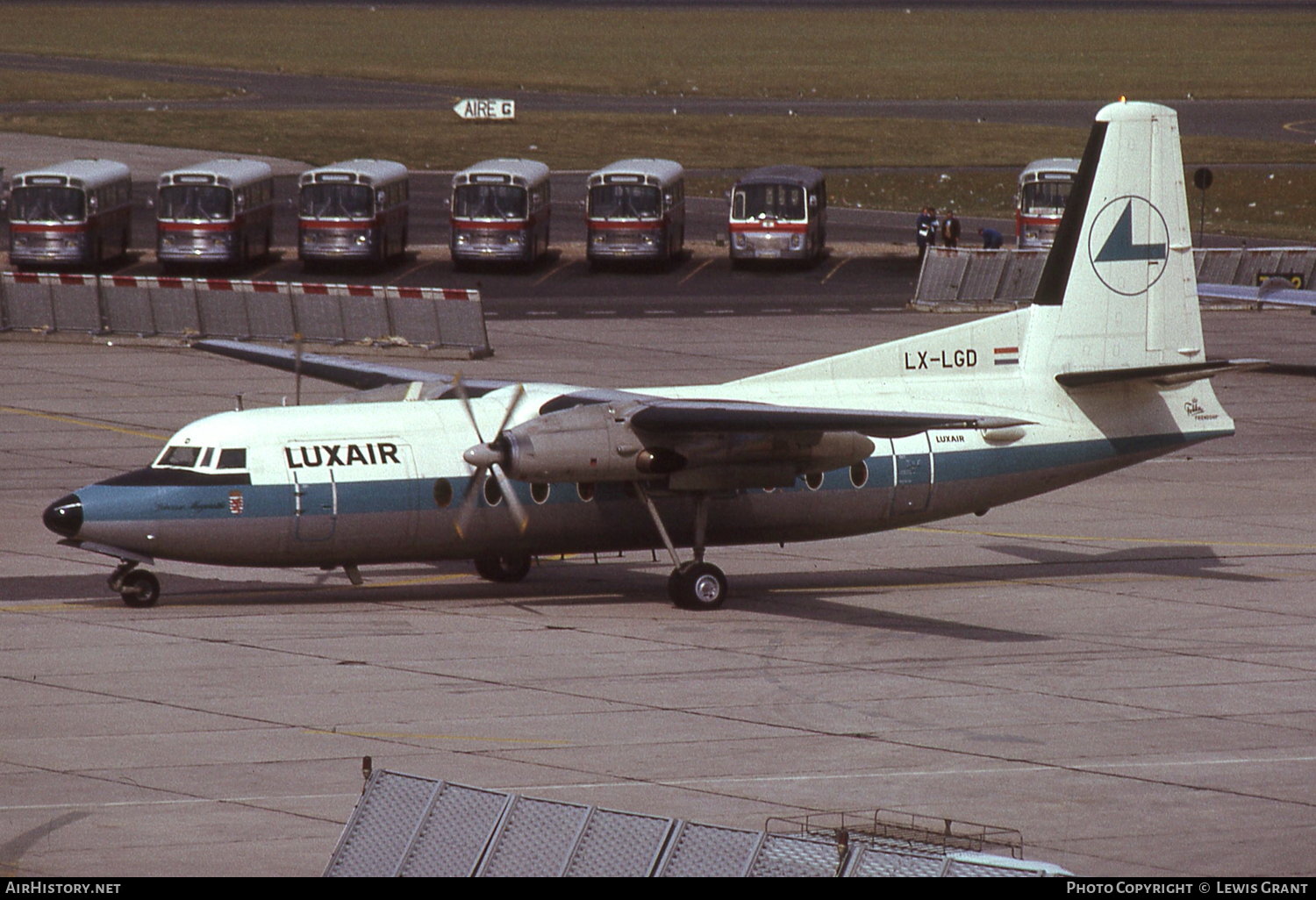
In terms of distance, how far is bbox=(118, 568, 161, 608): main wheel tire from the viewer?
93.4 ft

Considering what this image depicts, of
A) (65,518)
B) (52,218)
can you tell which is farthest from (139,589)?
(52,218)

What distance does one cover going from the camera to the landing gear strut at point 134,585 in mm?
28438

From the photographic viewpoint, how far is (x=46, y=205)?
66000mm

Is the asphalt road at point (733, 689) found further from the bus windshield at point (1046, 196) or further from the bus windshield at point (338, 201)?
the bus windshield at point (1046, 196)

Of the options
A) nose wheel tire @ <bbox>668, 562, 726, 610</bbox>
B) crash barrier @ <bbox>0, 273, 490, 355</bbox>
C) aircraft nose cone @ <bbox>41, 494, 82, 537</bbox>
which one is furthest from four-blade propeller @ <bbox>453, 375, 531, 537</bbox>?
crash barrier @ <bbox>0, 273, 490, 355</bbox>

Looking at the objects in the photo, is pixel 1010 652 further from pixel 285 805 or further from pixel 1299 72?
pixel 1299 72

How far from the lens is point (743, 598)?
30.5 meters

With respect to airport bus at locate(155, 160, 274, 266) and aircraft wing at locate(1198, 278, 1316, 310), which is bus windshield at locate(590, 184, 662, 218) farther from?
aircraft wing at locate(1198, 278, 1316, 310)

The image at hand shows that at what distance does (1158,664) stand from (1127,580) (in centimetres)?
578

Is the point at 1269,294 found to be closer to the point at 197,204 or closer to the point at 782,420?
the point at 782,420

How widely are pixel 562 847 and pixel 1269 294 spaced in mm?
45660

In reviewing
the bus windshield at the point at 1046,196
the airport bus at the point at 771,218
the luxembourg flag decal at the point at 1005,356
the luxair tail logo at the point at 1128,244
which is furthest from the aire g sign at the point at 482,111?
the luxembourg flag decal at the point at 1005,356

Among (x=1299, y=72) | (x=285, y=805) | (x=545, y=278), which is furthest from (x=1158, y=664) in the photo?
(x=1299, y=72)

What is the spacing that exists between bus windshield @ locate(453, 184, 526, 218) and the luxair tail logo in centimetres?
3799
